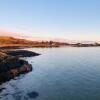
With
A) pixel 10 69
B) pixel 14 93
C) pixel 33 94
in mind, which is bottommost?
pixel 14 93

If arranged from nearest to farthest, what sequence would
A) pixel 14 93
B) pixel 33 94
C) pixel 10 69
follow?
1. pixel 33 94
2. pixel 14 93
3. pixel 10 69

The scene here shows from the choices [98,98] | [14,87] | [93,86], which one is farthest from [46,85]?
[98,98]

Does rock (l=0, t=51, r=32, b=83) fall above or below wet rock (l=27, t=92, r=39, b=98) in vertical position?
above

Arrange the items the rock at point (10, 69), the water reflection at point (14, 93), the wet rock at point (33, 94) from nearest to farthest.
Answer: the water reflection at point (14, 93) → the wet rock at point (33, 94) → the rock at point (10, 69)

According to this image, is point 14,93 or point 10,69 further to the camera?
point 10,69

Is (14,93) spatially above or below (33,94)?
below

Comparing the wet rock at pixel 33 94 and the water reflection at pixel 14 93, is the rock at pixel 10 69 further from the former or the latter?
the wet rock at pixel 33 94

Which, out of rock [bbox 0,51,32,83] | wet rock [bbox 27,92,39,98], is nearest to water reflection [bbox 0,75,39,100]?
wet rock [bbox 27,92,39,98]

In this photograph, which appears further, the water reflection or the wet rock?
the wet rock

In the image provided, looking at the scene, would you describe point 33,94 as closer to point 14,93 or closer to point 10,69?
point 14,93

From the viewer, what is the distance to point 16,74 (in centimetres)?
4319

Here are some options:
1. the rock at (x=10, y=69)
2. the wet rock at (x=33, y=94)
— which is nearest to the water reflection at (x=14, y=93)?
the wet rock at (x=33, y=94)

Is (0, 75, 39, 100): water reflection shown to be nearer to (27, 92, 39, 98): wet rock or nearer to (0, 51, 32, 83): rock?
(27, 92, 39, 98): wet rock

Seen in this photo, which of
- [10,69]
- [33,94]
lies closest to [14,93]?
[33,94]
